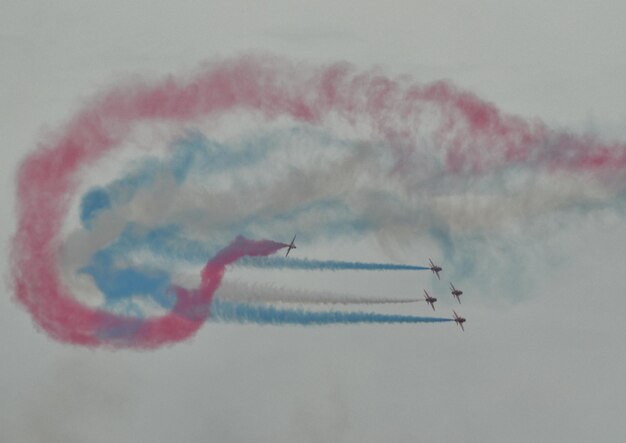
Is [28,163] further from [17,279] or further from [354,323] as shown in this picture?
[354,323]

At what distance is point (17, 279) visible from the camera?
10981 centimetres

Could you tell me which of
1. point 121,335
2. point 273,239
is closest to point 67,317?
point 121,335

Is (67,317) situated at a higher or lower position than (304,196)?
lower

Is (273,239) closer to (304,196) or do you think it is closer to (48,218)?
(304,196)

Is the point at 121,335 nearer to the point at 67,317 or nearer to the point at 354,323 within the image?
the point at 67,317

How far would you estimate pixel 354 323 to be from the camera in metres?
113

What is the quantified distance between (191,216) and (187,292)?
377cm

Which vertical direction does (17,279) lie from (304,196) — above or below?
below

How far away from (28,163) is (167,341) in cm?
1158

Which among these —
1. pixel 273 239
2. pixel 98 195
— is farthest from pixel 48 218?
pixel 273 239

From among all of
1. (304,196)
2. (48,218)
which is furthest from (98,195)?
(304,196)

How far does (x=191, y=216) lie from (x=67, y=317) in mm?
7903

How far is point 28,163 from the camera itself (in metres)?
108

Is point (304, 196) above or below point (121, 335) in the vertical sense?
above
